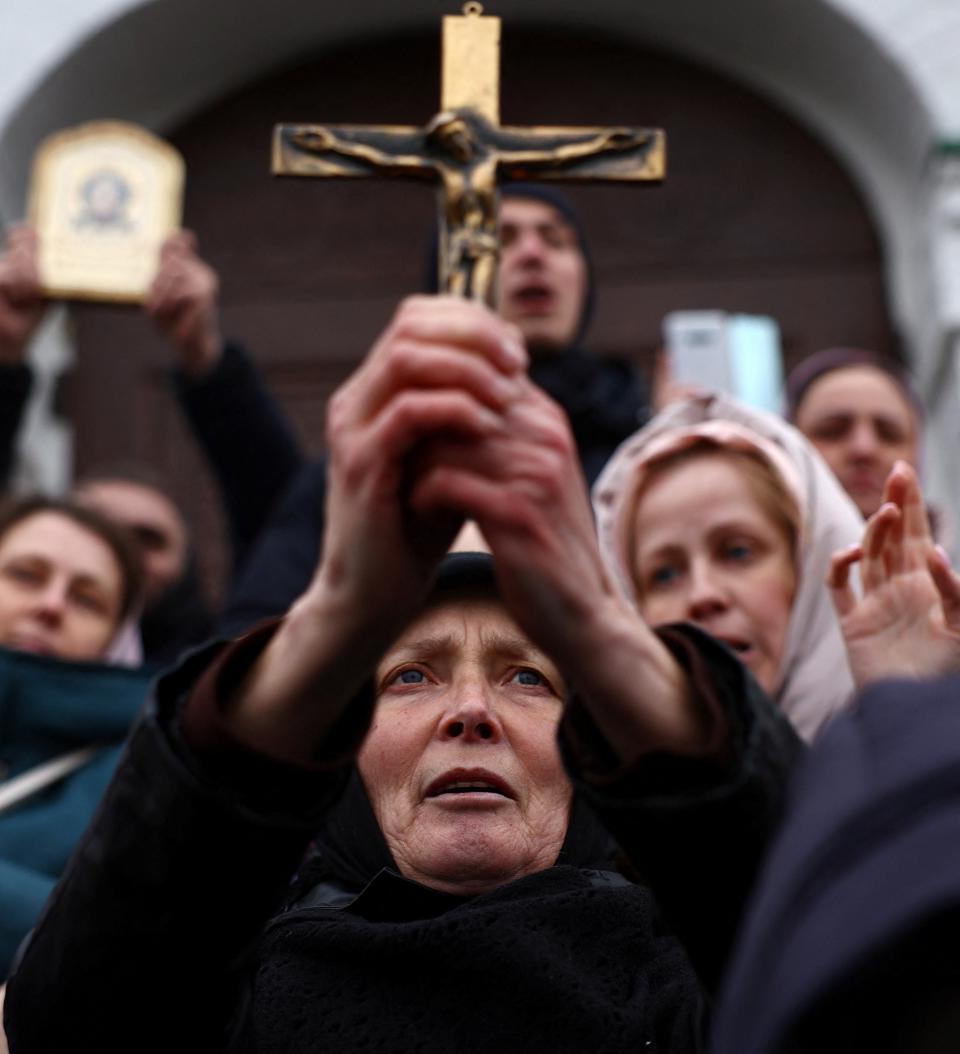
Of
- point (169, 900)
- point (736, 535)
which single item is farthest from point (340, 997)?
point (736, 535)

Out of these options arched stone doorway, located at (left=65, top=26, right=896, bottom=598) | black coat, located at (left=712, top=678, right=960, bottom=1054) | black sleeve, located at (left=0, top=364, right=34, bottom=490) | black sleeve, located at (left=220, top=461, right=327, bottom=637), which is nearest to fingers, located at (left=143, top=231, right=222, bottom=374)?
black sleeve, located at (left=0, top=364, right=34, bottom=490)

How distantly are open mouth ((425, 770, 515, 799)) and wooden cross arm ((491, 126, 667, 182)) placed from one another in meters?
0.66

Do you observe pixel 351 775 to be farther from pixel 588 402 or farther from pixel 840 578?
pixel 588 402

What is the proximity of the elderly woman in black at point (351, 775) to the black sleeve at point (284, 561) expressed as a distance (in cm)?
120

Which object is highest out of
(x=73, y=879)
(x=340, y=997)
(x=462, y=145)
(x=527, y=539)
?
Result: (x=462, y=145)

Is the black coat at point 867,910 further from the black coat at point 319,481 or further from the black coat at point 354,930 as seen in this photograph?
the black coat at point 319,481

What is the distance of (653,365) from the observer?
4.94 m

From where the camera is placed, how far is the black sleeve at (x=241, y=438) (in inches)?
138

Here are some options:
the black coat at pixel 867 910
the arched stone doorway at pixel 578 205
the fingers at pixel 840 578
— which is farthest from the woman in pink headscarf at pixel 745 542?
the arched stone doorway at pixel 578 205

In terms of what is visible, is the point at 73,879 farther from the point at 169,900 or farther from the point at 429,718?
the point at 429,718

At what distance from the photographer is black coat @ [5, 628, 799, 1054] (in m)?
1.31

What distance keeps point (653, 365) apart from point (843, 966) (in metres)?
4.11

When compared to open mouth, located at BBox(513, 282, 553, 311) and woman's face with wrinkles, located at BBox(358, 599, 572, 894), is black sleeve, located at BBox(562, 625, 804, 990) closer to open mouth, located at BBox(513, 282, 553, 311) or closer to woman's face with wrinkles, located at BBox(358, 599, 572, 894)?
woman's face with wrinkles, located at BBox(358, 599, 572, 894)

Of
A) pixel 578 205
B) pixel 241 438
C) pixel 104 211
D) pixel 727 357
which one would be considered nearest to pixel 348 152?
pixel 727 357
